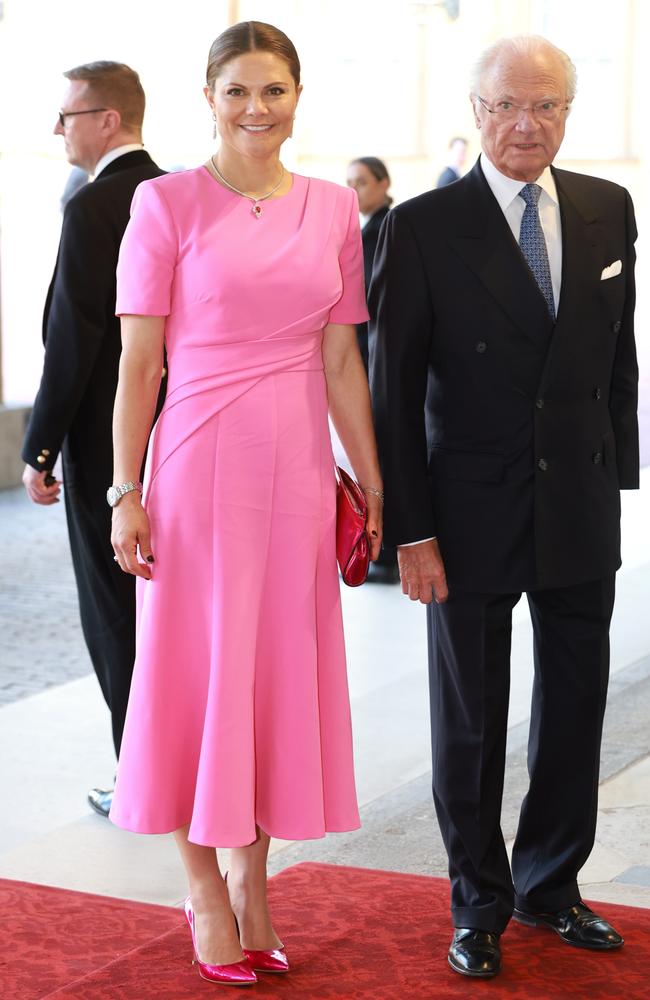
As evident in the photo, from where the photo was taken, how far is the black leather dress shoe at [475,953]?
2936 millimetres

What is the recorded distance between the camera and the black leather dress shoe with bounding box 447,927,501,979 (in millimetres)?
2936

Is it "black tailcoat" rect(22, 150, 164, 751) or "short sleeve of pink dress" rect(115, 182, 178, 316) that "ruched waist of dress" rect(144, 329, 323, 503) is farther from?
"black tailcoat" rect(22, 150, 164, 751)

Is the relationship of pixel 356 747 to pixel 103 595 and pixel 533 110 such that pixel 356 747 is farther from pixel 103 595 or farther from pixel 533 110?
pixel 533 110

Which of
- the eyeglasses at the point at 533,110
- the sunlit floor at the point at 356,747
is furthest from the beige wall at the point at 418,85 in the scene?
the eyeglasses at the point at 533,110

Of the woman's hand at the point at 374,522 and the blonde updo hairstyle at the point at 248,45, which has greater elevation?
the blonde updo hairstyle at the point at 248,45

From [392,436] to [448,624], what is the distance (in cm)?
41

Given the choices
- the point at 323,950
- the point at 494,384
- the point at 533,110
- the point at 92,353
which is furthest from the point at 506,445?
the point at 92,353

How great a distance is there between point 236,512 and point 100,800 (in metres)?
1.68

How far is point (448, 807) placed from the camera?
3.02 meters

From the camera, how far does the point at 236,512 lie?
2799 mm

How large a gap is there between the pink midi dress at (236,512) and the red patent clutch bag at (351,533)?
0.02 meters

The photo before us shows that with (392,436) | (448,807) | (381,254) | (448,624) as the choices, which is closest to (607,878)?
(448,807)

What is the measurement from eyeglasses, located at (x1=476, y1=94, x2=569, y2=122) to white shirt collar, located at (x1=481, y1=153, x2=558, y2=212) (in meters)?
0.12

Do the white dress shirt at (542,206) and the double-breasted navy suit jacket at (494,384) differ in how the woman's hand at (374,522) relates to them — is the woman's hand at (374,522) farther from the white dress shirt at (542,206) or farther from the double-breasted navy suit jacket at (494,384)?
the white dress shirt at (542,206)
